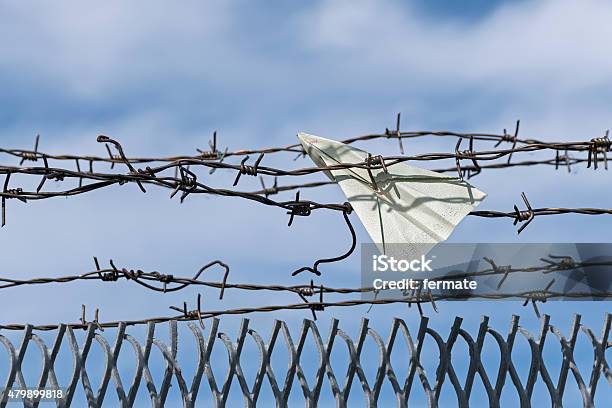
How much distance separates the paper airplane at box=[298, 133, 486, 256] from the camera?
4184 mm

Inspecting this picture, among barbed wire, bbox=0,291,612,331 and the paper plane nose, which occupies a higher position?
the paper plane nose

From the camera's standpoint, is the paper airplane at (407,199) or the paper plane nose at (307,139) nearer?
the paper airplane at (407,199)

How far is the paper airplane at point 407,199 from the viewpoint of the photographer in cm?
418

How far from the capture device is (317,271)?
4.15 m

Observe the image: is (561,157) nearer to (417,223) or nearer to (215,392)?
(417,223)

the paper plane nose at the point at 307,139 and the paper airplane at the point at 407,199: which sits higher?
the paper plane nose at the point at 307,139

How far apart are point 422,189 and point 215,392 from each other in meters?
1.11

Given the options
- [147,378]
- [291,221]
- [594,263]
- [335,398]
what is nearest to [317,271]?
[291,221]

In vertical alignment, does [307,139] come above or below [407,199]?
above

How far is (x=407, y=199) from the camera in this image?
4227 mm

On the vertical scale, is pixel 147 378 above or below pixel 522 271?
below

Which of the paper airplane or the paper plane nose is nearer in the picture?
the paper airplane

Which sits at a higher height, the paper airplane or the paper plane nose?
the paper plane nose

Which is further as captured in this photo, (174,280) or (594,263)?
(594,263)
